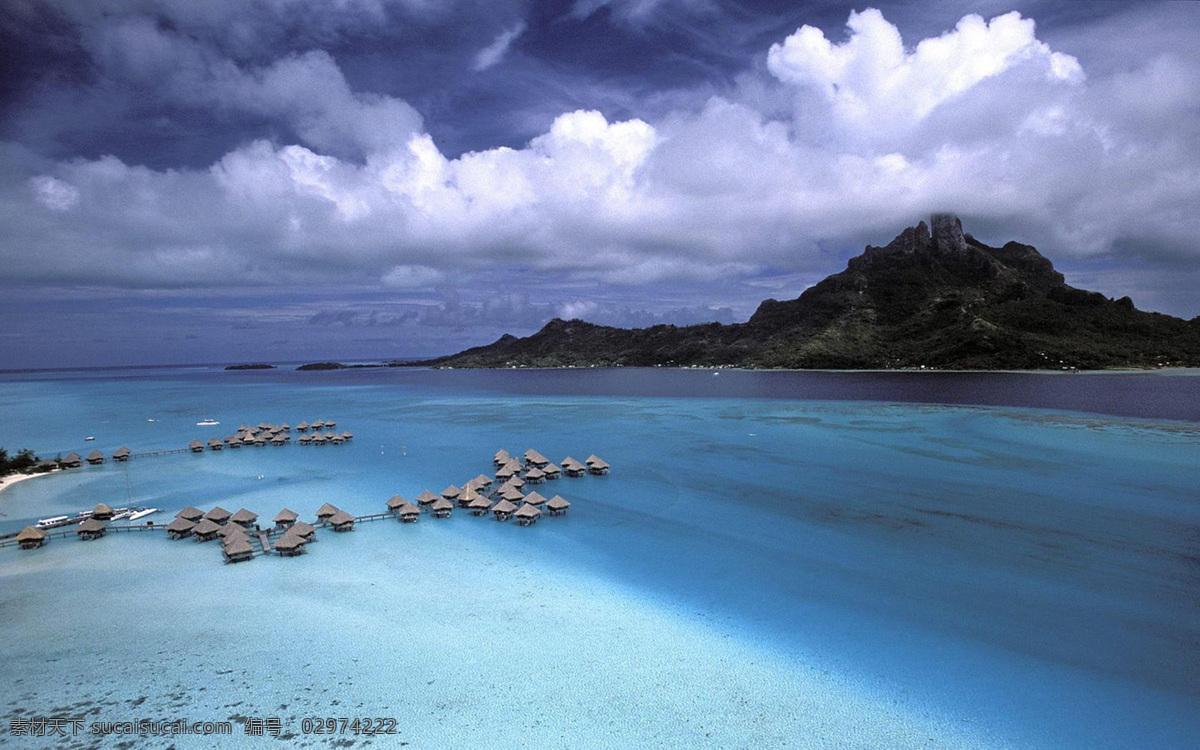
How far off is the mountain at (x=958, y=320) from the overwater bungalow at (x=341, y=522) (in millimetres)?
147869

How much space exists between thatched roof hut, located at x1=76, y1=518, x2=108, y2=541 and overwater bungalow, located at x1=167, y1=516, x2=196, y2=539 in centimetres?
378

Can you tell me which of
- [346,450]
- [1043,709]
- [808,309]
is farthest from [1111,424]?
[808,309]

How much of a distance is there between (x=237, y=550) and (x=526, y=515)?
13.8 metres

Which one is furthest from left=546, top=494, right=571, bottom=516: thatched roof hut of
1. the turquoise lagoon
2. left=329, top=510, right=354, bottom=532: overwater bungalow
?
left=329, top=510, right=354, bottom=532: overwater bungalow

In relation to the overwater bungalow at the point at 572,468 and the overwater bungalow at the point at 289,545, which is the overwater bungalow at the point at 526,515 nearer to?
the overwater bungalow at the point at 572,468

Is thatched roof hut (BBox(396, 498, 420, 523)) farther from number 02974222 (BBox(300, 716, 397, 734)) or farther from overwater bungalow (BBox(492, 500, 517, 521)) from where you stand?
number 02974222 (BBox(300, 716, 397, 734))

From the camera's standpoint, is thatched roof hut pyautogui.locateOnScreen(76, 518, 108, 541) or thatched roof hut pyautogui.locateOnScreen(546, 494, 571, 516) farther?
thatched roof hut pyautogui.locateOnScreen(546, 494, 571, 516)

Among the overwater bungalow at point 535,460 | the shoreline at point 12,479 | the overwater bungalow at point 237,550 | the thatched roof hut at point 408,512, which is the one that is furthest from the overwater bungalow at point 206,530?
the shoreline at point 12,479

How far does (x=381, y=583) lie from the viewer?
23.2m

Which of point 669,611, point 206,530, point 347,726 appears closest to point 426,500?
point 206,530

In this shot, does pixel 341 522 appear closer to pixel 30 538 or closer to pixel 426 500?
pixel 426 500

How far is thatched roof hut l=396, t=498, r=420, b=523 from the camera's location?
31672mm

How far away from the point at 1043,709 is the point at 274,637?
2305cm

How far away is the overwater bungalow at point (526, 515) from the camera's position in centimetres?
3127
